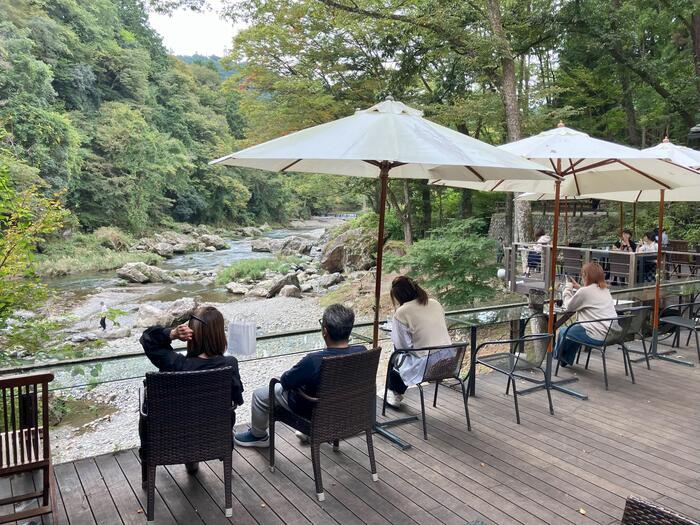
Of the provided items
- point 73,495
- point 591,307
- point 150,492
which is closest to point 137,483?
point 73,495

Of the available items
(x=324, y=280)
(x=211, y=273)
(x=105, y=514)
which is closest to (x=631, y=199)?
(x=105, y=514)

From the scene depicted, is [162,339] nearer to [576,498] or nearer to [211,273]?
[576,498]

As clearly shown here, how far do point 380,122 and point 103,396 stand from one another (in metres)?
5.92

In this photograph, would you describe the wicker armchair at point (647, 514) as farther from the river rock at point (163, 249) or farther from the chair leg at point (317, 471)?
the river rock at point (163, 249)

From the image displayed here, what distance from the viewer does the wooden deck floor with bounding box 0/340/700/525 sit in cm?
261

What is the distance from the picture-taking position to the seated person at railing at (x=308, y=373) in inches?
110

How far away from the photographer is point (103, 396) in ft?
22.4

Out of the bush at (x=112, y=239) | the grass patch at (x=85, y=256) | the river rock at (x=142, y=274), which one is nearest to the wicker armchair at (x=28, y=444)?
the river rock at (x=142, y=274)

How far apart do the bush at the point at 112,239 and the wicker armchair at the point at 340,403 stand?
2614 centimetres

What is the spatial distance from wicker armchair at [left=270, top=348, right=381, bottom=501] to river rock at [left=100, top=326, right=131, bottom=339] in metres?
10.6

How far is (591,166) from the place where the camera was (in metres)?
4.61

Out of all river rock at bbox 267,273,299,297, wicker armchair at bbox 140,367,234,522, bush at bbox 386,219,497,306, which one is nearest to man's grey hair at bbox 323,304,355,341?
wicker armchair at bbox 140,367,234,522

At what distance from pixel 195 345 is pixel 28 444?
88cm

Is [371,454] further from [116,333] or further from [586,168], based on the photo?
[116,333]
